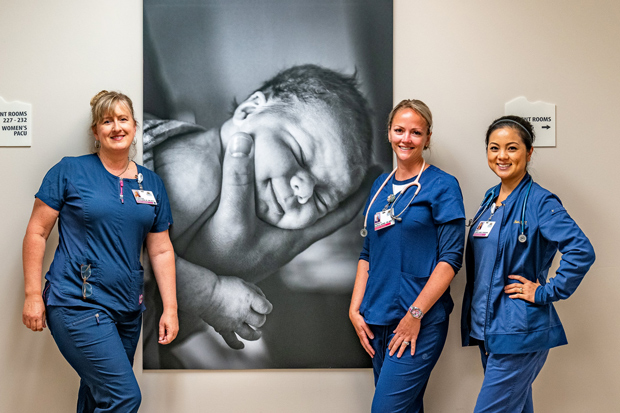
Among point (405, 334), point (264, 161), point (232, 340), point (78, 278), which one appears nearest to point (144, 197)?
point (78, 278)

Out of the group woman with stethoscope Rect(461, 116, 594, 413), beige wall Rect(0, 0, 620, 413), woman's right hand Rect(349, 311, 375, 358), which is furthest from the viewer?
beige wall Rect(0, 0, 620, 413)

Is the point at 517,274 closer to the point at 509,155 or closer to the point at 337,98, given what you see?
the point at 509,155

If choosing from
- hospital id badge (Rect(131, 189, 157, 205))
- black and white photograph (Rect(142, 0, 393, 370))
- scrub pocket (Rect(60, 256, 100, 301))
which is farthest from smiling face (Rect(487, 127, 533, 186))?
scrub pocket (Rect(60, 256, 100, 301))

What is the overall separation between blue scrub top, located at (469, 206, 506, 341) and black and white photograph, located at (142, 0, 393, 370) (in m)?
0.58

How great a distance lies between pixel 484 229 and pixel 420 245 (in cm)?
25

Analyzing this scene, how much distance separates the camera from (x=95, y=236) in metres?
1.81

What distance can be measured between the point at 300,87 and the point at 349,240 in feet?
2.52

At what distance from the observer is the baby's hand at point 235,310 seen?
2.10m

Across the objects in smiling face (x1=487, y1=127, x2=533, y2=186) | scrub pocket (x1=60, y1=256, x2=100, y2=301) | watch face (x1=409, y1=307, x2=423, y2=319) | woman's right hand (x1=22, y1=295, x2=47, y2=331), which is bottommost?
woman's right hand (x1=22, y1=295, x2=47, y2=331)

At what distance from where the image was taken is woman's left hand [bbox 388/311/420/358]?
1.69 metres

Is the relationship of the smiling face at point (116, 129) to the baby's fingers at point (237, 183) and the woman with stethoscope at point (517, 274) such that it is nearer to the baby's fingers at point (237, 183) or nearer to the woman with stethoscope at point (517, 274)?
the baby's fingers at point (237, 183)

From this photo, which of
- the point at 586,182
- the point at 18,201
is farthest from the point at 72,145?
the point at 586,182

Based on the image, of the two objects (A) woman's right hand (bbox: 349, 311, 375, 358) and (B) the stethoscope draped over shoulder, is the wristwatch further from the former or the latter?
(B) the stethoscope draped over shoulder

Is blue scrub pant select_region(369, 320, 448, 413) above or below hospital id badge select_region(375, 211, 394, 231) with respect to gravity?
below
